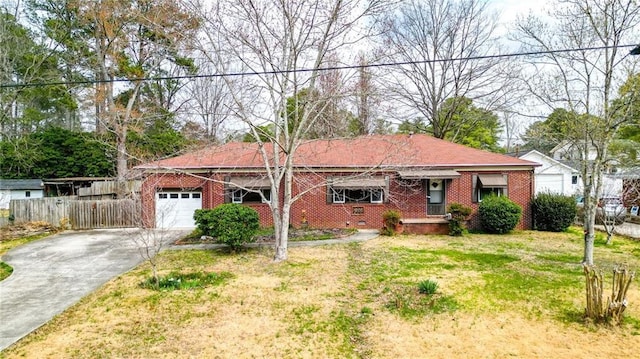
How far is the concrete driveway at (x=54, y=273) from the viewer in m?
6.47

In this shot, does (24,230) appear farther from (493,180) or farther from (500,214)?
(493,180)

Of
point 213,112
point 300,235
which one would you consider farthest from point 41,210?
point 300,235

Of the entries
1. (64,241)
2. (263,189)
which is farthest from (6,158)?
(263,189)

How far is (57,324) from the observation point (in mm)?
6109

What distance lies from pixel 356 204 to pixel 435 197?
3.77m

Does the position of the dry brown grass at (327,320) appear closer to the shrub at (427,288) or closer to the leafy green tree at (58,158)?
the shrub at (427,288)

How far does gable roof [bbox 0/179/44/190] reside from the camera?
22.6m

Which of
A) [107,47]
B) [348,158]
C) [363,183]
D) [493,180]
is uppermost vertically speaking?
[107,47]

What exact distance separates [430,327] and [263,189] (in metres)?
11.2

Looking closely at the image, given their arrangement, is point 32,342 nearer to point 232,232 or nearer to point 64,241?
point 232,232

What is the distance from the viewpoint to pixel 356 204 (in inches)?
631

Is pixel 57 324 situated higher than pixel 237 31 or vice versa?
pixel 237 31

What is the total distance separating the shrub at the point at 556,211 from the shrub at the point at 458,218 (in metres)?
3.81

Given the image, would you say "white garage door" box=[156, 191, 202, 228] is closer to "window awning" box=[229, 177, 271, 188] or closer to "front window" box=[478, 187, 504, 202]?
"window awning" box=[229, 177, 271, 188]
